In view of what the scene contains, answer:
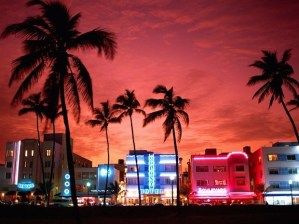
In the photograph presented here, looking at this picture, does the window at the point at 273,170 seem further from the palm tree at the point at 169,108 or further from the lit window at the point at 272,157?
the palm tree at the point at 169,108

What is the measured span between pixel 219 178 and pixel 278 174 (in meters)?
14.2

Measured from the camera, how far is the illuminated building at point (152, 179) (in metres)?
102

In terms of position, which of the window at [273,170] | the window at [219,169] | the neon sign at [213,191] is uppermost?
the window at [219,169]

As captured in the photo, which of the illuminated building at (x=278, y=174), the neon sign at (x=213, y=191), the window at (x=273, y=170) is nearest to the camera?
the illuminated building at (x=278, y=174)

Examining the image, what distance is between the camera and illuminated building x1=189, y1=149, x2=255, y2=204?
94.9 m

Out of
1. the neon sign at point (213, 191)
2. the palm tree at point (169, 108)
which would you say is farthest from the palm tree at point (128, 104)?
the neon sign at point (213, 191)

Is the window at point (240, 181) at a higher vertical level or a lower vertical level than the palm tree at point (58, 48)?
lower

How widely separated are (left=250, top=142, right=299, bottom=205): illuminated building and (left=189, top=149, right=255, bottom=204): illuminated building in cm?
426

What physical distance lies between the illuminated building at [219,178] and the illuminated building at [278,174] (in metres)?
4.26

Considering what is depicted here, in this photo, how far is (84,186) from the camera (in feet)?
354
